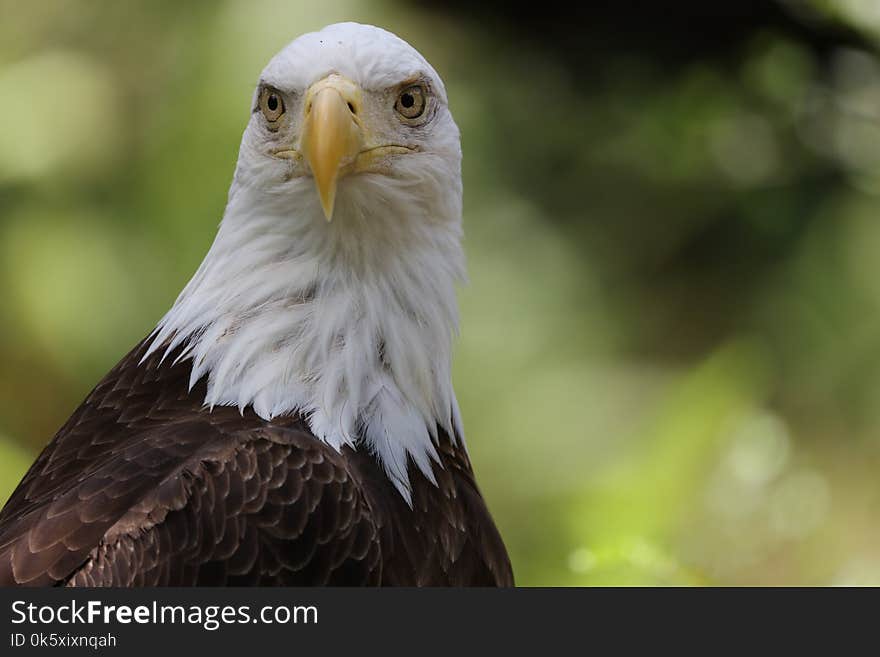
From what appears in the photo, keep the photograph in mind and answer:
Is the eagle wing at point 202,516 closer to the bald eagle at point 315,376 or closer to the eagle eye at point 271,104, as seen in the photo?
the bald eagle at point 315,376

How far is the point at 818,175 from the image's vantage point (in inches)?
218

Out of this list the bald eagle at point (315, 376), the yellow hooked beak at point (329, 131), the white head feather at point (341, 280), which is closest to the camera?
the bald eagle at point (315, 376)

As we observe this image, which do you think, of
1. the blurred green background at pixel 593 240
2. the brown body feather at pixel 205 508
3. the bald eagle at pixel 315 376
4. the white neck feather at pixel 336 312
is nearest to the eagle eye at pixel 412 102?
the bald eagle at pixel 315 376

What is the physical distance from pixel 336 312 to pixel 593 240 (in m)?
2.95

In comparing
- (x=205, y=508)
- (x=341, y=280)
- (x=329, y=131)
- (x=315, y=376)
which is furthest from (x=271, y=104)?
(x=205, y=508)

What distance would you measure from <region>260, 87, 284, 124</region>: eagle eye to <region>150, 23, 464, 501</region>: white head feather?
0.02m

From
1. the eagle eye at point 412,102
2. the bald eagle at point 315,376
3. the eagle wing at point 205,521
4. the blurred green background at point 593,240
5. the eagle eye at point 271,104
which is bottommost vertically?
the eagle wing at point 205,521

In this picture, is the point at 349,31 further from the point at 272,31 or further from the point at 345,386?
the point at 272,31

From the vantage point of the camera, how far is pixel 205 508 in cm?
225

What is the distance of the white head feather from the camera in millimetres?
2605

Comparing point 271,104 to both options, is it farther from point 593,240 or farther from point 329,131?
point 593,240

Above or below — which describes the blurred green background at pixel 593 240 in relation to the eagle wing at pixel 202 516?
above

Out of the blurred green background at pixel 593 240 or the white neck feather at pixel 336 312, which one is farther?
the blurred green background at pixel 593 240

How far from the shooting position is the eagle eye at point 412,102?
2699 mm
